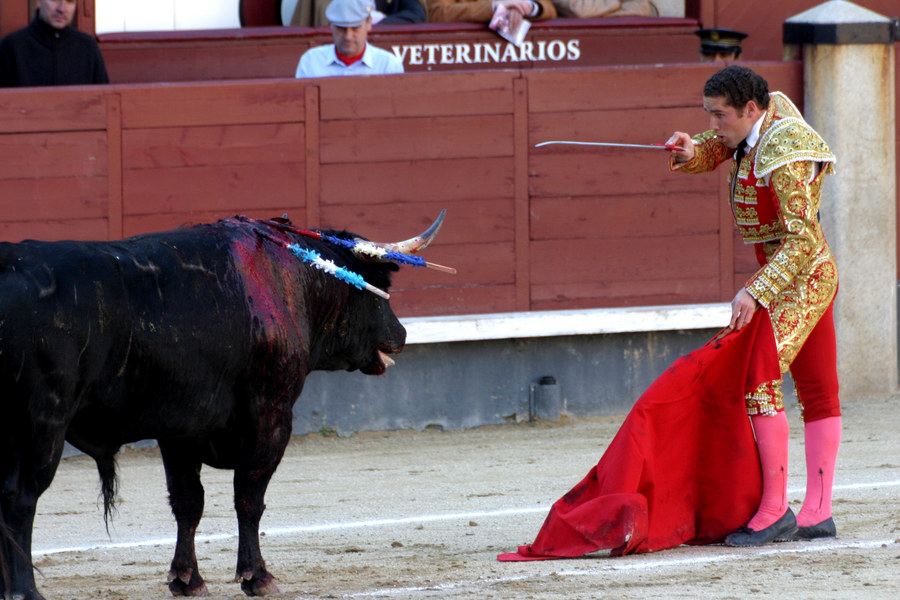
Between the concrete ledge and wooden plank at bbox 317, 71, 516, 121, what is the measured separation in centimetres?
108

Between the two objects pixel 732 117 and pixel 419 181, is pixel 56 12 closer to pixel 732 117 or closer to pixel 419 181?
pixel 419 181

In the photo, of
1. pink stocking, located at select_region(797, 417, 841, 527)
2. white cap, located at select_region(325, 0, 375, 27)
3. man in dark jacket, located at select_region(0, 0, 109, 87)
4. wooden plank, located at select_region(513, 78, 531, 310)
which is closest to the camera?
pink stocking, located at select_region(797, 417, 841, 527)

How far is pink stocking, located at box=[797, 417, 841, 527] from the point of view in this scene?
15.6 feet

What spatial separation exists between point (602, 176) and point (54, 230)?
2.86 m

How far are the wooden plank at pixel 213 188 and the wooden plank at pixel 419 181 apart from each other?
0.21 metres

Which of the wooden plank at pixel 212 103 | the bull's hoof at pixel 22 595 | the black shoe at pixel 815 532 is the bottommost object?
the black shoe at pixel 815 532

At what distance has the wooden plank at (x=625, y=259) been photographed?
7.68m

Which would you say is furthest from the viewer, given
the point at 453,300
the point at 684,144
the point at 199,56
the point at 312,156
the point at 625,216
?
the point at 199,56

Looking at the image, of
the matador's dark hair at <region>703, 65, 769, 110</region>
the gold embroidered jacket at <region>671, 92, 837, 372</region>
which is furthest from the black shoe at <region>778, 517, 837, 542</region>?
the matador's dark hair at <region>703, 65, 769, 110</region>

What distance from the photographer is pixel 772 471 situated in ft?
15.2

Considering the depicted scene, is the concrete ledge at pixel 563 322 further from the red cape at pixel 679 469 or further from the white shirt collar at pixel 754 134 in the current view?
the white shirt collar at pixel 754 134

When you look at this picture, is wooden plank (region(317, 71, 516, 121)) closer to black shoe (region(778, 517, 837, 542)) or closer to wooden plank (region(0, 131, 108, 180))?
wooden plank (region(0, 131, 108, 180))

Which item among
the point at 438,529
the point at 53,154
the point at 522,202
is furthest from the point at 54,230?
the point at 438,529

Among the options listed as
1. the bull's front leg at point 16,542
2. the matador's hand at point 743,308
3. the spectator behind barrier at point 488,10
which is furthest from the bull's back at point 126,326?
the spectator behind barrier at point 488,10
